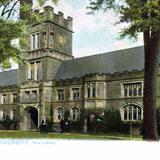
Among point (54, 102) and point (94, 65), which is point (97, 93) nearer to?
point (94, 65)

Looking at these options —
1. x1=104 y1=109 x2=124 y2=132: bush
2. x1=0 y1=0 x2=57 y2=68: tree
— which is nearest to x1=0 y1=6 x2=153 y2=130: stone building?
x1=104 y1=109 x2=124 y2=132: bush

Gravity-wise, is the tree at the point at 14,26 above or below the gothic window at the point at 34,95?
above

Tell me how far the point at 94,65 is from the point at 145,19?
12.5 metres

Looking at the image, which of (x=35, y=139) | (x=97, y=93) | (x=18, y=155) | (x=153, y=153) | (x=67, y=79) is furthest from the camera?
(x=67, y=79)

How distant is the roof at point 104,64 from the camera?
16180 millimetres

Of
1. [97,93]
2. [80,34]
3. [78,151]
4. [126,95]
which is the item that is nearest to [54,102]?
[97,93]

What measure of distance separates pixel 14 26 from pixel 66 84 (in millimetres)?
12238

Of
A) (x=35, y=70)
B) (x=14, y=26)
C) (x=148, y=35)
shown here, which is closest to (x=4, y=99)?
(x=35, y=70)

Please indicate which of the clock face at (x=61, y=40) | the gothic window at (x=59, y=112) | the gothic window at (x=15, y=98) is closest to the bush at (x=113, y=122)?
the clock face at (x=61, y=40)

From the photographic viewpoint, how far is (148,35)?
28.8 feet

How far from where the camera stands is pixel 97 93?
2034 centimetres

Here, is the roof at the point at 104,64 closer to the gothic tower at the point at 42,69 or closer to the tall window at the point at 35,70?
the gothic tower at the point at 42,69

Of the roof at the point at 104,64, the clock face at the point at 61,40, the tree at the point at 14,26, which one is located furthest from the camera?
the roof at the point at 104,64

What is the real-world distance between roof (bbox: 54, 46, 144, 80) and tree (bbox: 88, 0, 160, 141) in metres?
5.70
